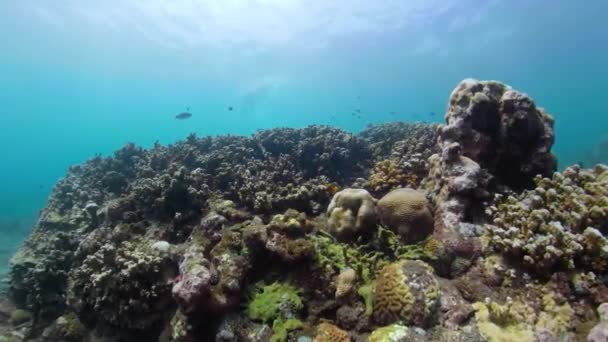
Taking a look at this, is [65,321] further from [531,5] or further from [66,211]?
[531,5]

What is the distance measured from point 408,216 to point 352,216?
972mm

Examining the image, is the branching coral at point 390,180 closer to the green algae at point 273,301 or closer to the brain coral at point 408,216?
the brain coral at point 408,216

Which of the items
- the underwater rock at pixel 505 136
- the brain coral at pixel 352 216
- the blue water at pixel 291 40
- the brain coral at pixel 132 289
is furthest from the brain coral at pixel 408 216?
the blue water at pixel 291 40

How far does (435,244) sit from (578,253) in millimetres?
1803

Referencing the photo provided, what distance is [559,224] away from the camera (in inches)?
180

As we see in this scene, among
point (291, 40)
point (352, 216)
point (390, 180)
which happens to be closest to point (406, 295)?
point (352, 216)

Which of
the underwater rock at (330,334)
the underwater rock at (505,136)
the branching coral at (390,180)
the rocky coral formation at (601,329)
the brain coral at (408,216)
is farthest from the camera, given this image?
the branching coral at (390,180)

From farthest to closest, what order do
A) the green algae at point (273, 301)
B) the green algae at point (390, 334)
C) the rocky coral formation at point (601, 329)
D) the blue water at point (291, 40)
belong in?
the blue water at point (291, 40) → the green algae at point (273, 301) → the green algae at point (390, 334) → the rocky coral formation at point (601, 329)

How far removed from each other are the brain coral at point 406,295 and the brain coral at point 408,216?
919 mm

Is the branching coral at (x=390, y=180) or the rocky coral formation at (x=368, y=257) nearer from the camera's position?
the rocky coral formation at (x=368, y=257)

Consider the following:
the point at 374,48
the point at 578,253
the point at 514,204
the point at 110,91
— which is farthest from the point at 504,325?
the point at 110,91

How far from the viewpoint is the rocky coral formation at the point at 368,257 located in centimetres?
428

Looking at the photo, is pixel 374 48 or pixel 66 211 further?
pixel 374 48

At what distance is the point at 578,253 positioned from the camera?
14.1 ft
